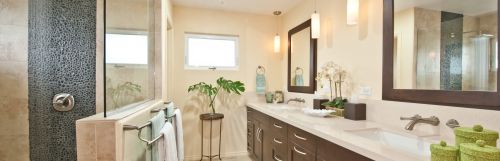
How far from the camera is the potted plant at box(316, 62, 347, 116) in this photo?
6.79 feet

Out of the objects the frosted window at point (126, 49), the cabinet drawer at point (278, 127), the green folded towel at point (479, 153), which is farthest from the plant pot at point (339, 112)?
the frosted window at point (126, 49)

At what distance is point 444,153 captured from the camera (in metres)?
0.73

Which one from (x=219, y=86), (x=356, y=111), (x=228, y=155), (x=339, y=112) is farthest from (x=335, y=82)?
(x=228, y=155)

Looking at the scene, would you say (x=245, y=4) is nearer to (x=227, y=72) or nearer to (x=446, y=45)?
(x=227, y=72)

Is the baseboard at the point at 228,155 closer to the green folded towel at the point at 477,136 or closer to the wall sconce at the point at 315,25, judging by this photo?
the wall sconce at the point at 315,25

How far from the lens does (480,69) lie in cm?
116

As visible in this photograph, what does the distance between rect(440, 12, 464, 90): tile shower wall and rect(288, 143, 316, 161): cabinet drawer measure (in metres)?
0.88

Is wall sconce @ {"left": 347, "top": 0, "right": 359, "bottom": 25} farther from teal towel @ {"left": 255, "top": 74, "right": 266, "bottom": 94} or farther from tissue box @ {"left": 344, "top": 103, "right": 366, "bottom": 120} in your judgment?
teal towel @ {"left": 255, "top": 74, "right": 266, "bottom": 94}

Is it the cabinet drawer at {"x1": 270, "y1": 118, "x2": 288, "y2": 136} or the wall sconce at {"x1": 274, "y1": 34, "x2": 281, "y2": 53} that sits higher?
the wall sconce at {"x1": 274, "y1": 34, "x2": 281, "y2": 53}

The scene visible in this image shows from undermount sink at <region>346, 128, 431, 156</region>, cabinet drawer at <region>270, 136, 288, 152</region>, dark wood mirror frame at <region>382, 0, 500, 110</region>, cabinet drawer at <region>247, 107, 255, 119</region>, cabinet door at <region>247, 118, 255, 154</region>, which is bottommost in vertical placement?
cabinet door at <region>247, 118, 255, 154</region>

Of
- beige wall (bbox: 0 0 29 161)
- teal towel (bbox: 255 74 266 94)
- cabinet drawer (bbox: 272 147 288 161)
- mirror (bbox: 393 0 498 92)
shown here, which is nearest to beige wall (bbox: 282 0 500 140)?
mirror (bbox: 393 0 498 92)

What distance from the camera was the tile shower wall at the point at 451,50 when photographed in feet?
4.09

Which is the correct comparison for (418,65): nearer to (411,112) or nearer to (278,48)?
(411,112)

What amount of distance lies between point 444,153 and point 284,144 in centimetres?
140
